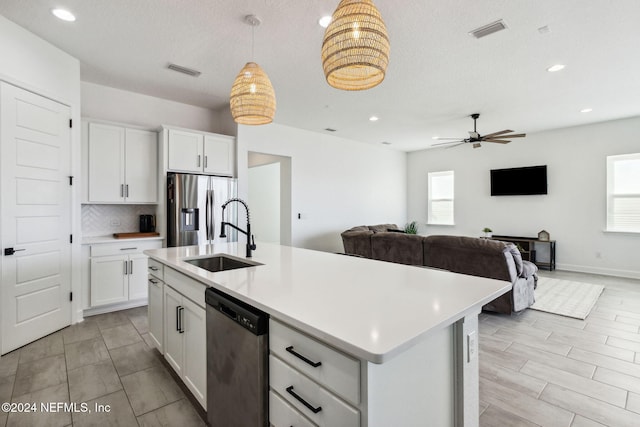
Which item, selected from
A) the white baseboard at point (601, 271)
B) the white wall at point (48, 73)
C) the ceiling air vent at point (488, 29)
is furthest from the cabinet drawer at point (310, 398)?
the white baseboard at point (601, 271)

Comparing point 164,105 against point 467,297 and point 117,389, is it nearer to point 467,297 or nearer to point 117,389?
point 117,389

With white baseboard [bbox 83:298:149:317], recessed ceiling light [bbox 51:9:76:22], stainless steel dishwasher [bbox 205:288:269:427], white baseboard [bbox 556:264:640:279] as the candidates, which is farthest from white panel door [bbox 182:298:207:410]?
white baseboard [bbox 556:264:640:279]

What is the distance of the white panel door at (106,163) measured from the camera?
371 cm

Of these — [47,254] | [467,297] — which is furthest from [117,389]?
[467,297]

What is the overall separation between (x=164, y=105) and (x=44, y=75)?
1.70 metres

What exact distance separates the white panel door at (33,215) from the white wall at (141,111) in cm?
93

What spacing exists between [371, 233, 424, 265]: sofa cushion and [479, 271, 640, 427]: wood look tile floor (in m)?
1.09

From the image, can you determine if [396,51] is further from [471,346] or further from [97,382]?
[97,382]

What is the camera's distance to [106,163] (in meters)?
3.82

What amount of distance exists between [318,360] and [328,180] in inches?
227

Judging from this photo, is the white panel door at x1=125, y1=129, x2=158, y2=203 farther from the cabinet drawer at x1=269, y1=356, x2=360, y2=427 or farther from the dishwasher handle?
the cabinet drawer at x1=269, y1=356, x2=360, y2=427

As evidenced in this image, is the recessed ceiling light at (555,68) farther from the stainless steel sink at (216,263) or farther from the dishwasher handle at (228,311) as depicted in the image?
the dishwasher handle at (228,311)

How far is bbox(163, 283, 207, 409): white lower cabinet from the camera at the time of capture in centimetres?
173

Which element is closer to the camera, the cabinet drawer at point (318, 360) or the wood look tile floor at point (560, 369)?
the cabinet drawer at point (318, 360)
